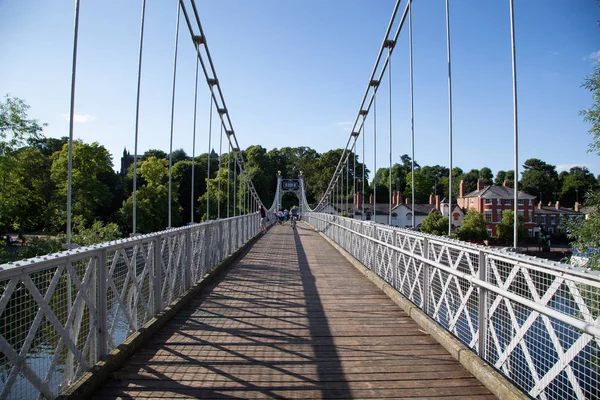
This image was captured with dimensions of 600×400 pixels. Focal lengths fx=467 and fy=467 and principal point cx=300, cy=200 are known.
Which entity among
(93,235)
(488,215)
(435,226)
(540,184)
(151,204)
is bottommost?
(93,235)

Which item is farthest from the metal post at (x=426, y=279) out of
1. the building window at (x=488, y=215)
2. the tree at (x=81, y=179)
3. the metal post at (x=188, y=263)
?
the building window at (x=488, y=215)

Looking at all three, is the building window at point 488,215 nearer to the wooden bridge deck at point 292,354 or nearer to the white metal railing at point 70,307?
the wooden bridge deck at point 292,354

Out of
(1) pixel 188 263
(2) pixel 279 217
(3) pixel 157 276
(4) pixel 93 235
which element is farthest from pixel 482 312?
(2) pixel 279 217

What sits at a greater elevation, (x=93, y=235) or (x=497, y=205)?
(x=497, y=205)

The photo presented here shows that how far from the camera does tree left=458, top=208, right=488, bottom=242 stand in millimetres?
47031

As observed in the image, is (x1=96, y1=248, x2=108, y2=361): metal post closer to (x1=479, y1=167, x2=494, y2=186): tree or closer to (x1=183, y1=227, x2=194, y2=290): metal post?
(x1=183, y1=227, x2=194, y2=290): metal post

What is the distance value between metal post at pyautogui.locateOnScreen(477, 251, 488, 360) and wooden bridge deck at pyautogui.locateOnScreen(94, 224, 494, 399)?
22cm

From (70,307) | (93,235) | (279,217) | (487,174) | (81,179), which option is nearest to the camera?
(70,307)

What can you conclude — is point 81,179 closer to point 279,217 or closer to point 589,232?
point 279,217

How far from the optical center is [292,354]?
3.91m

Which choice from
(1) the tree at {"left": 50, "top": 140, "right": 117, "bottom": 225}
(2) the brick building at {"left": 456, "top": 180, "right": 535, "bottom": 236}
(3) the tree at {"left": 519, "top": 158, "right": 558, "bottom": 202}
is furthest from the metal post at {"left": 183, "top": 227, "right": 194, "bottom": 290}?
(3) the tree at {"left": 519, "top": 158, "right": 558, "bottom": 202}

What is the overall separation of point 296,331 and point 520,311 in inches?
85.9

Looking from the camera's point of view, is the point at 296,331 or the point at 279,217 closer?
the point at 296,331

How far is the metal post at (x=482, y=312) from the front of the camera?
3.48 meters
